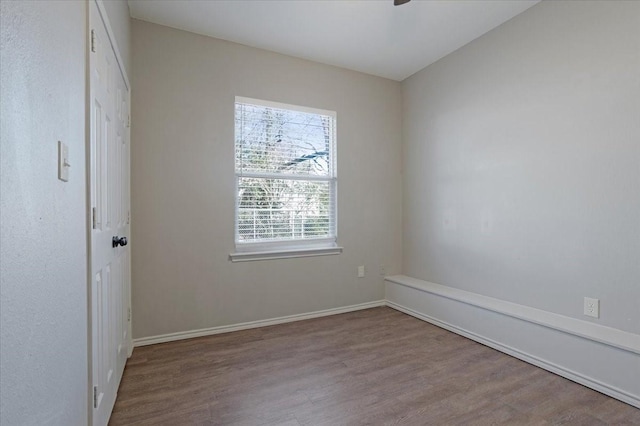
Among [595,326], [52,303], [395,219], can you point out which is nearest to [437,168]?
[395,219]

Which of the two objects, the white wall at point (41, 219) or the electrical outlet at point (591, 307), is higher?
the white wall at point (41, 219)

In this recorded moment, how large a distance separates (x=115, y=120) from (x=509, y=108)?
10.1 ft

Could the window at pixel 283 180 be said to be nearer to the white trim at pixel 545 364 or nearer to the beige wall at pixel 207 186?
the beige wall at pixel 207 186

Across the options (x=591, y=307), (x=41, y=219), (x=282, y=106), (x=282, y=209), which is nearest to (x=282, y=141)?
(x=282, y=106)

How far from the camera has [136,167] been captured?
2744mm

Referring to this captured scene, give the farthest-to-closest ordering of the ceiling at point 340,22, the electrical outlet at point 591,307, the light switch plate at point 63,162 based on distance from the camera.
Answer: the ceiling at point 340,22 < the electrical outlet at point 591,307 < the light switch plate at point 63,162

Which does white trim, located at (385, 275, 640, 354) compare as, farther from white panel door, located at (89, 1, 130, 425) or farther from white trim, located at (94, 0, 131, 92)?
white trim, located at (94, 0, 131, 92)

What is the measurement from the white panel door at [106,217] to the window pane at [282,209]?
1.11 metres

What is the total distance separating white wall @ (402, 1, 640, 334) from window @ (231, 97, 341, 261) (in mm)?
1198

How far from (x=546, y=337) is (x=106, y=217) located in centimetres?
297

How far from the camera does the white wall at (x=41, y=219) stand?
652 mm

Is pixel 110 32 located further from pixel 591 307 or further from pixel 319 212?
pixel 591 307

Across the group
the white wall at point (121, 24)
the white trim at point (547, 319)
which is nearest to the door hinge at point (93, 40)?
the white wall at point (121, 24)

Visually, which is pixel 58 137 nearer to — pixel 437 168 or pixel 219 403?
pixel 219 403
